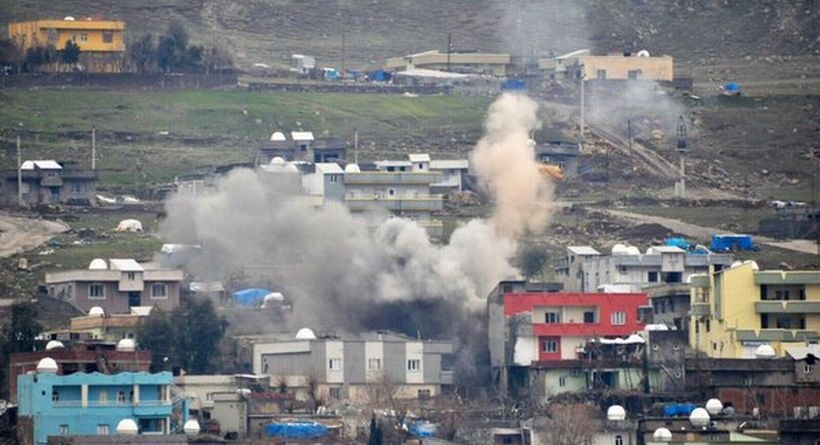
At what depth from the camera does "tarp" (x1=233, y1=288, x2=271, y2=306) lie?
126188mm

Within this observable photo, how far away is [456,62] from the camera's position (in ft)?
618

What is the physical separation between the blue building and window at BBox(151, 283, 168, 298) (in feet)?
64.6

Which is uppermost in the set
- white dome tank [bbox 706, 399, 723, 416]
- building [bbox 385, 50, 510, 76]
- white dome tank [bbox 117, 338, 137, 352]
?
building [bbox 385, 50, 510, 76]

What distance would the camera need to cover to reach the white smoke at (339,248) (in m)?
125

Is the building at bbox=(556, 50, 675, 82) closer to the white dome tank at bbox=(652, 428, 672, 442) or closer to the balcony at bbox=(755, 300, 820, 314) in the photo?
the balcony at bbox=(755, 300, 820, 314)

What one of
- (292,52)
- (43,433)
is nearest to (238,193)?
(43,433)

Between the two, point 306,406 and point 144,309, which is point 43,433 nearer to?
point 306,406

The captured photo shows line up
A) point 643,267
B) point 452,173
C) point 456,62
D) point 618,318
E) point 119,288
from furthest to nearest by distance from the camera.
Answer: point 456,62, point 452,173, point 643,267, point 119,288, point 618,318

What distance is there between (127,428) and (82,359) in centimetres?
687

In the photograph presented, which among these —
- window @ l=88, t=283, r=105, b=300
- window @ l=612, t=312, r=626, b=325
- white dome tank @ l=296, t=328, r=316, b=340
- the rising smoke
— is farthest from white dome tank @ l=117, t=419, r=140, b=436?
window @ l=88, t=283, r=105, b=300

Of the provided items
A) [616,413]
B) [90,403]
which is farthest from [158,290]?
[616,413]

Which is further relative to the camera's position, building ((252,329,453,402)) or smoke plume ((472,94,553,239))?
smoke plume ((472,94,553,239))

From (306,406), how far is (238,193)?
24.2m

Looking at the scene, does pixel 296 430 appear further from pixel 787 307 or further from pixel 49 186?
pixel 49 186
